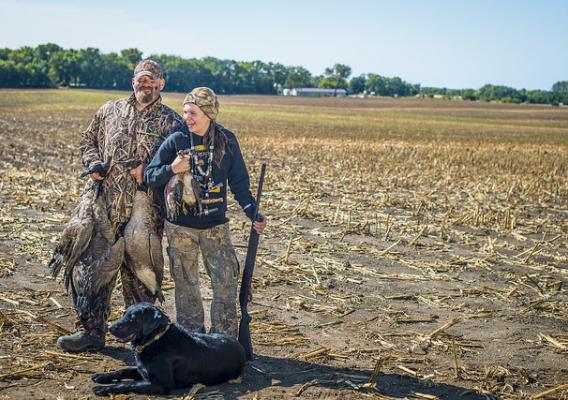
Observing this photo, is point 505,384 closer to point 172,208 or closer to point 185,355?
point 185,355

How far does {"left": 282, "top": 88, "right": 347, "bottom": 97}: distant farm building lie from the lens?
16170 centimetres

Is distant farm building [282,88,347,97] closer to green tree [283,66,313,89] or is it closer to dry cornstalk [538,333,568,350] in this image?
green tree [283,66,313,89]

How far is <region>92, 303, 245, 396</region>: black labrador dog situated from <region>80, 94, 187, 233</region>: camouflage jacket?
46.8 inches

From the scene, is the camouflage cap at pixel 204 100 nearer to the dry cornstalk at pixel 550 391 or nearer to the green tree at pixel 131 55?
the dry cornstalk at pixel 550 391

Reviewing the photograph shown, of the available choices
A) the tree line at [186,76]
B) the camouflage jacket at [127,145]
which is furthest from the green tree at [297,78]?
the camouflage jacket at [127,145]

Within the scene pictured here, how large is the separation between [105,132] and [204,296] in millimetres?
2398

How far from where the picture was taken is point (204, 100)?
5.61 meters

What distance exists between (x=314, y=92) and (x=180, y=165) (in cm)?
16639

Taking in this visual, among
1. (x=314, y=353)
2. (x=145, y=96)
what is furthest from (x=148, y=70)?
(x=314, y=353)

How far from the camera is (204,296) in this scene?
25.9ft

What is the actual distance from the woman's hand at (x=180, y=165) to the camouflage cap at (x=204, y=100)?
0.41m

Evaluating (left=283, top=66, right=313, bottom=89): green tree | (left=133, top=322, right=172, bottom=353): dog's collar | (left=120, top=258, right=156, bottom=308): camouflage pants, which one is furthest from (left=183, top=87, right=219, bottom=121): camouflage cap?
(left=283, top=66, right=313, bottom=89): green tree

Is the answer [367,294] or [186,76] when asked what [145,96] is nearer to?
[367,294]

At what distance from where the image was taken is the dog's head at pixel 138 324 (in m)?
5.04
